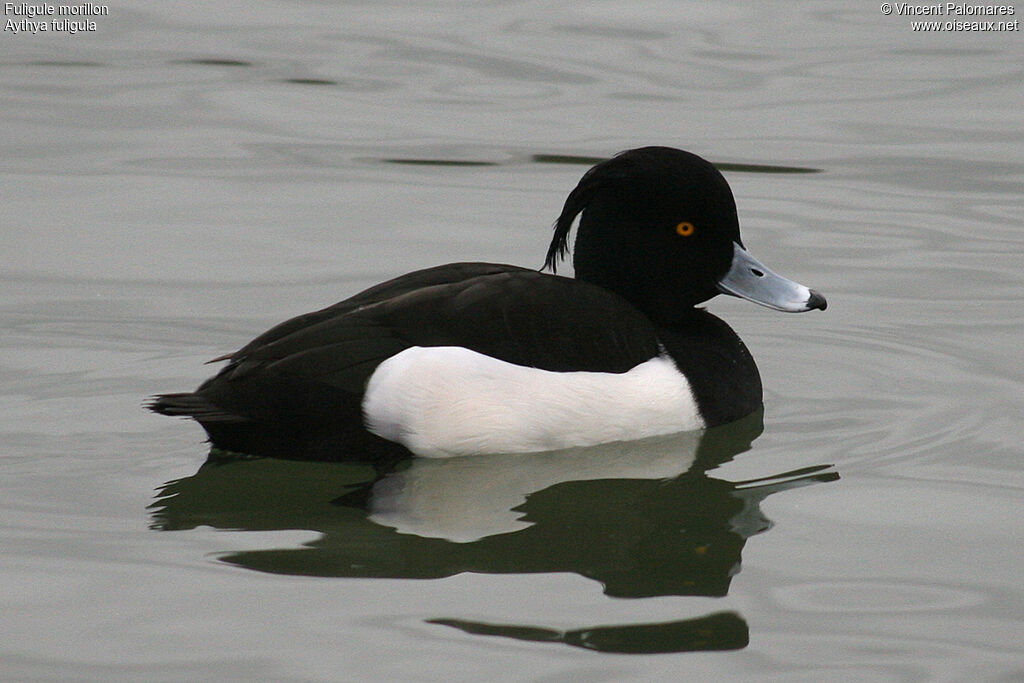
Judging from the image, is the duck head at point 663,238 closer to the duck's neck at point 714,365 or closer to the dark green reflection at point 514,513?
the duck's neck at point 714,365

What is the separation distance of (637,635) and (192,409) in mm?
1636

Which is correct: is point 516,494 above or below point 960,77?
below

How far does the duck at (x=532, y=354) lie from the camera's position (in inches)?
200

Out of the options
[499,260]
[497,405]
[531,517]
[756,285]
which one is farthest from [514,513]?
[499,260]

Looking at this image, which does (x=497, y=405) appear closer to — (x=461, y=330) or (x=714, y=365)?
(x=461, y=330)

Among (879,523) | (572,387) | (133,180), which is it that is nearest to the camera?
(879,523)

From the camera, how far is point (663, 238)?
19.3ft

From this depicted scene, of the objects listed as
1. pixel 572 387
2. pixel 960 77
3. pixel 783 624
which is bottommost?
pixel 783 624

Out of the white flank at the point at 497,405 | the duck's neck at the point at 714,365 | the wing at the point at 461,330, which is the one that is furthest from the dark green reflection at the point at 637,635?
the duck's neck at the point at 714,365

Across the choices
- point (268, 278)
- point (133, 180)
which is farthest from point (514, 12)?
point (268, 278)

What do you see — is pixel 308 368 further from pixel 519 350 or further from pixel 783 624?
pixel 783 624

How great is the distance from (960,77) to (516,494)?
7.06 m

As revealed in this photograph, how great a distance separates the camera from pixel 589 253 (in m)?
5.91

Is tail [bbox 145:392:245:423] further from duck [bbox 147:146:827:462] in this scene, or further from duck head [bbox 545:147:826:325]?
duck head [bbox 545:147:826:325]
